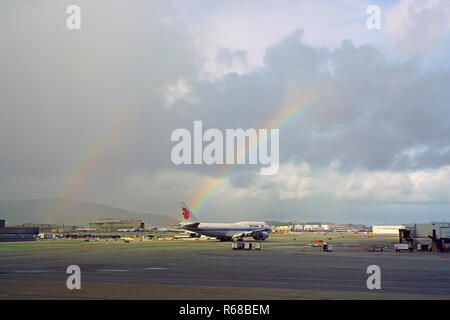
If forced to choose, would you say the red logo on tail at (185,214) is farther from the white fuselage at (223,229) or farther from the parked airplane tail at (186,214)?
the white fuselage at (223,229)

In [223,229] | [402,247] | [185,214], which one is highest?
[185,214]

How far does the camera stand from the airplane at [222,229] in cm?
10414

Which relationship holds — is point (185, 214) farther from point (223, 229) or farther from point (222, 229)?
point (223, 229)

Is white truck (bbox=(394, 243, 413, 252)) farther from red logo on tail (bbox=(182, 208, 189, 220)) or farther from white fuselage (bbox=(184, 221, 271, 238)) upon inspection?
red logo on tail (bbox=(182, 208, 189, 220))

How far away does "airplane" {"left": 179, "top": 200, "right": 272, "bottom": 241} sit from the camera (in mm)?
104144

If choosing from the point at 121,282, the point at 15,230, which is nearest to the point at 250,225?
the point at 121,282

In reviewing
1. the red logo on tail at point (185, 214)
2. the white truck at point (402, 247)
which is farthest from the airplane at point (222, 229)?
the white truck at point (402, 247)

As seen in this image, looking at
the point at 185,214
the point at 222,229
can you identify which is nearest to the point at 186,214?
the point at 185,214

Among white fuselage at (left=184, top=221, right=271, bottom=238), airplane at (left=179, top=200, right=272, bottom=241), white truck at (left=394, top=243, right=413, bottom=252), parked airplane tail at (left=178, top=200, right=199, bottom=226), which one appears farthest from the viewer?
parked airplane tail at (left=178, top=200, right=199, bottom=226)

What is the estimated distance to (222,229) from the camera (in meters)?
107

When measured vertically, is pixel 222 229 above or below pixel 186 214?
below

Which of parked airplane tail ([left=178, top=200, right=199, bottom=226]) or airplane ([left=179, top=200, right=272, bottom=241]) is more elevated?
parked airplane tail ([left=178, top=200, right=199, bottom=226])

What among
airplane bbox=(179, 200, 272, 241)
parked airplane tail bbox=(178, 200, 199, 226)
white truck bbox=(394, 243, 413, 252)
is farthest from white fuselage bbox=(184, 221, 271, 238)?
white truck bbox=(394, 243, 413, 252)
